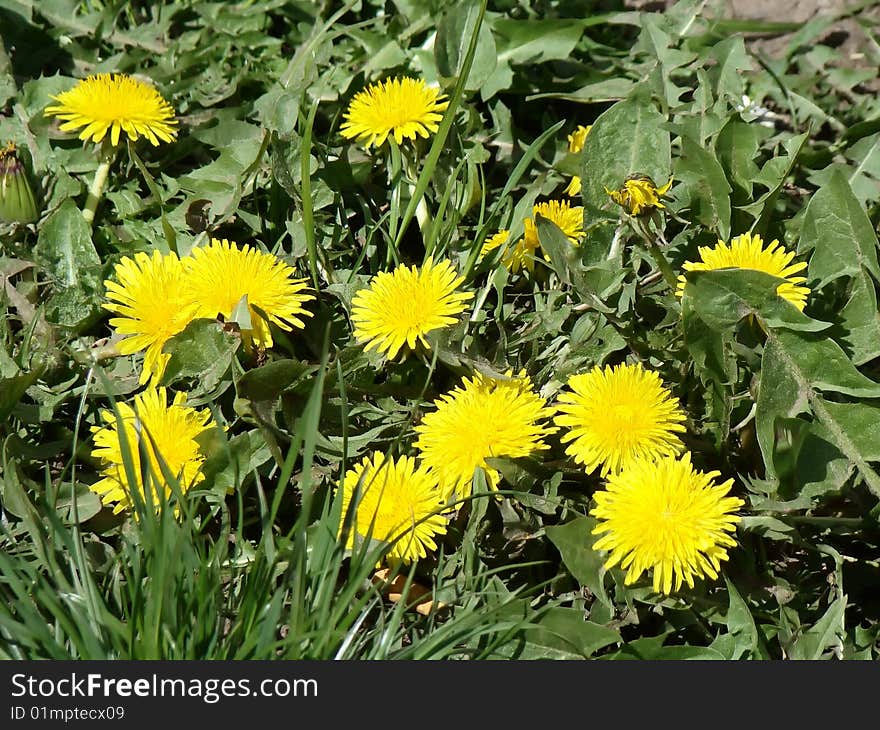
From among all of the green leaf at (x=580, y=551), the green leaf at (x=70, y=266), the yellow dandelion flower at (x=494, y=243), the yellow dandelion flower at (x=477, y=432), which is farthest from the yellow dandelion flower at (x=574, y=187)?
the green leaf at (x=70, y=266)

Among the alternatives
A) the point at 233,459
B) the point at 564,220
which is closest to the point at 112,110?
the point at 233,459

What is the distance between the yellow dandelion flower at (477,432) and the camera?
1811mm

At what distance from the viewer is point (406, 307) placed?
6.25ft

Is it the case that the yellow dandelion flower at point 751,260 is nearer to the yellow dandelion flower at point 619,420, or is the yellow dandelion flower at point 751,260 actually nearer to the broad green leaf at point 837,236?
the broad green leaf at point 837,236

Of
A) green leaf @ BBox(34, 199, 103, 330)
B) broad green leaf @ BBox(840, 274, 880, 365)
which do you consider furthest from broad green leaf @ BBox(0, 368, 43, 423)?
broad green leaf @ BBox(840, 274, 880, 365)

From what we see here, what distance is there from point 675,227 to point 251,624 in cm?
137

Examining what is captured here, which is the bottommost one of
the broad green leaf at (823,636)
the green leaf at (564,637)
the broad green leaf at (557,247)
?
the broad green leaf at (823,636)

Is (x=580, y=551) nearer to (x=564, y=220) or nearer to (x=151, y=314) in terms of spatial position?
(x=564, y=220)

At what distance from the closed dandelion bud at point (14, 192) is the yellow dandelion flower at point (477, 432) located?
3.85 feet

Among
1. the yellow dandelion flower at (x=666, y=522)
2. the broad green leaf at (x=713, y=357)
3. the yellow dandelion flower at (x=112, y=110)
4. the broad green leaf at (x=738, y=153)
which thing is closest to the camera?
the yellow dandelion flower at (x=666, y=522)

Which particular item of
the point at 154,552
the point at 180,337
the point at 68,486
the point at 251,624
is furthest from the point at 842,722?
the point at 68,486

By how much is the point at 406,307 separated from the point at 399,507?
366 millimetres

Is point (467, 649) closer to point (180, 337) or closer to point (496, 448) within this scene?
point (496, 448)

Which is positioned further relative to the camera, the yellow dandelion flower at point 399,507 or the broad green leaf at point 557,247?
the broad green leaf at point 557,247
